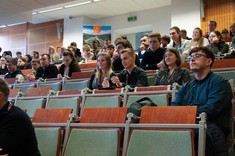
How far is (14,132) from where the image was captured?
1.60m

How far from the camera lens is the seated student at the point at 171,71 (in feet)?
8.95

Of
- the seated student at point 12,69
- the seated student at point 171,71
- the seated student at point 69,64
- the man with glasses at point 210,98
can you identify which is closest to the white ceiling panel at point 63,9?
the seated student at point 12,69

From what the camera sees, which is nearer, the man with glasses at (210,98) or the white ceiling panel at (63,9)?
the man with glasses at (210,98)

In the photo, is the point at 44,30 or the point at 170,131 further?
the point at 44,30

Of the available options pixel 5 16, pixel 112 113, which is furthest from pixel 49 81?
pixel 5 16

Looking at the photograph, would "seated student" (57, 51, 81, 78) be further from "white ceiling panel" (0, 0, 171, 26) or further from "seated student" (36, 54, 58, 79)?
"white ceiling panel" (0, 0, 171, 26)

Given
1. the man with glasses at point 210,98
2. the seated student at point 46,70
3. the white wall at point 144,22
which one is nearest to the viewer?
the man with glasses at point 210,98

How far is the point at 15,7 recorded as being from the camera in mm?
7219

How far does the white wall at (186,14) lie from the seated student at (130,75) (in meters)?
4.91

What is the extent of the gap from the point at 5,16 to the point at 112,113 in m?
6.83

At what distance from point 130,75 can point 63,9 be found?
6664 mm

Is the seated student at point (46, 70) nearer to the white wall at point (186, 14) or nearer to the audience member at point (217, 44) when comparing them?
the audience member at point (217, 44)

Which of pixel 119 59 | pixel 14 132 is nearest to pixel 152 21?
pixel 119 59

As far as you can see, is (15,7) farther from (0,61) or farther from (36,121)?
(36,121)
